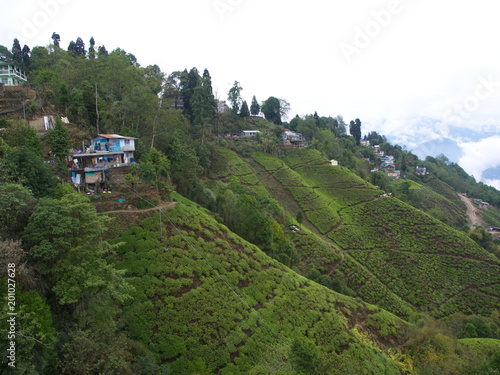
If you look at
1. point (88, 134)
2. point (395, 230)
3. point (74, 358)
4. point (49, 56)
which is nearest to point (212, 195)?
point (88, 134)

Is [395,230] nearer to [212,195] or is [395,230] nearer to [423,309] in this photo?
[423,309]

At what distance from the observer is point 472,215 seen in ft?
274

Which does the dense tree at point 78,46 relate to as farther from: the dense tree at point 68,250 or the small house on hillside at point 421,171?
the small house on hillside at point 421,171

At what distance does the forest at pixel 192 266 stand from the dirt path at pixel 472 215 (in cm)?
2708

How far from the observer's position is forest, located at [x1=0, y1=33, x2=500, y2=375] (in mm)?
13039

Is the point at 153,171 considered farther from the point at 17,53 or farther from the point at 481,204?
the point at 481,204

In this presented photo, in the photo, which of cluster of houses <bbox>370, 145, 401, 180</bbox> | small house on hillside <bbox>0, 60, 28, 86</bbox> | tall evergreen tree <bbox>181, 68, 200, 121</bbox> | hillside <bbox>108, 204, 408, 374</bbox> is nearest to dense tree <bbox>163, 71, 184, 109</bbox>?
tall evergreen tree <bbox>181, 68, 200, 121</bbox>

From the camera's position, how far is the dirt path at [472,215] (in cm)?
7726

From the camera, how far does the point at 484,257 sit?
46.0m

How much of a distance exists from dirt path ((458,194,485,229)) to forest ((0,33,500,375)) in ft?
88.8

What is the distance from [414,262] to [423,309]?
9.06m

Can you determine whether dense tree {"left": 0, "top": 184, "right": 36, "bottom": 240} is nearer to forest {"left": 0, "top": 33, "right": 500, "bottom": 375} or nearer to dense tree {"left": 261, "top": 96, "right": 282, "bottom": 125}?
forest {"left": 0, "top": 33, "right": 500, "bottom": 375}

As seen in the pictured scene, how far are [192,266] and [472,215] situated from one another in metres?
94.0

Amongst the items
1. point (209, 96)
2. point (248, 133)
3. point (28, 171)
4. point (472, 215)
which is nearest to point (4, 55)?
point (209, 96)
